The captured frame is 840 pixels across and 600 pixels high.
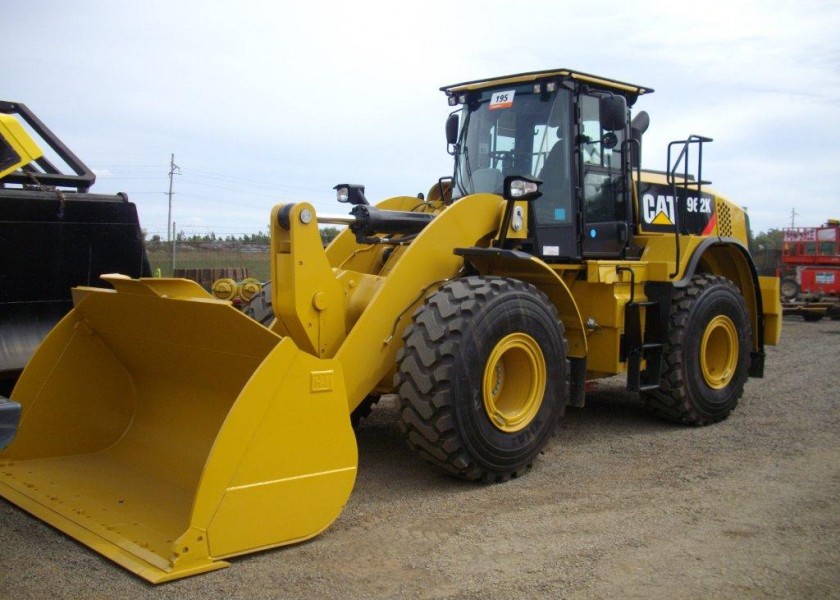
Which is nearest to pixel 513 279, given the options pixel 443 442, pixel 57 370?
pixel 443 442

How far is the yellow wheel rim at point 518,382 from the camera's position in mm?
5367

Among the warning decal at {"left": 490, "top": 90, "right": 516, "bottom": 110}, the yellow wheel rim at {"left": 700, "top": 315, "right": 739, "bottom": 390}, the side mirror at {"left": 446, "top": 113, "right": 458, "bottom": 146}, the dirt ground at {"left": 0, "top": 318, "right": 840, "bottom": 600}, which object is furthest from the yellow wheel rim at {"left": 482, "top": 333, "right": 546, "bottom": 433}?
the yellow wheel rim at {"left": 700, "top": 315, "right": 739, "bottom": 390}

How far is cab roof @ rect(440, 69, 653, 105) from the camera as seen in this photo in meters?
6.34

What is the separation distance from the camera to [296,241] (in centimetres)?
477

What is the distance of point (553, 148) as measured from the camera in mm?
6379

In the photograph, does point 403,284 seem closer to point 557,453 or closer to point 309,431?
point 309,431

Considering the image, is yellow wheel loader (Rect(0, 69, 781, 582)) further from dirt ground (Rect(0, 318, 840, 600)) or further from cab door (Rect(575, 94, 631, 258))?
dirt ground (Rect(0, 318, 840, 600))

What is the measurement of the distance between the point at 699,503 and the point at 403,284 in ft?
7.07

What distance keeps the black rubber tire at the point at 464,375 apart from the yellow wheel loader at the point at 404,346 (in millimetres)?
12

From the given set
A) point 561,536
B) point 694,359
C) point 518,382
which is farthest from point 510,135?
point 561,536

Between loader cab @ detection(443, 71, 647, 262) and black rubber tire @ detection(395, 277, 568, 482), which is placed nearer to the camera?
black rubber tire @ detection(395, 277, 568, 482)

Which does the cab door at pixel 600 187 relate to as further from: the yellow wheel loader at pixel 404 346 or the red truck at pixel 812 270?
the red truck at pixel 812 270

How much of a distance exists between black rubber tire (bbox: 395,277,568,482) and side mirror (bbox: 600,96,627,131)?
1.62 meters

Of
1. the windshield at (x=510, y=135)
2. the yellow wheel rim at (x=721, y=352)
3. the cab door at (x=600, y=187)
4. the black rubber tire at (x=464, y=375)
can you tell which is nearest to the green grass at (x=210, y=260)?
the windshield at (x=510, y=135)
